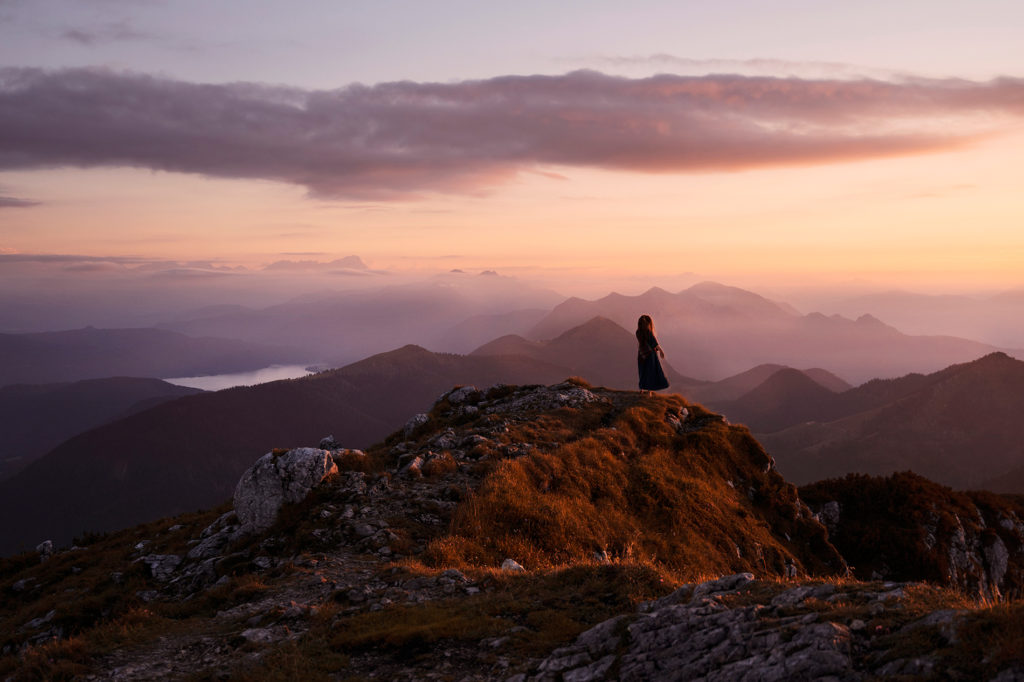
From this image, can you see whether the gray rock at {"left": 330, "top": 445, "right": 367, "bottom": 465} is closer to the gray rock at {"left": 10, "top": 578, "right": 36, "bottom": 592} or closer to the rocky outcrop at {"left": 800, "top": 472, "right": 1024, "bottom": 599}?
the gray rock at {"left": 10, "top": 578, "right": 36, "bottom": 592}

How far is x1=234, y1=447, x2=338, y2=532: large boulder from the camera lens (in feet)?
61.9

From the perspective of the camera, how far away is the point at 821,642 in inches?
278

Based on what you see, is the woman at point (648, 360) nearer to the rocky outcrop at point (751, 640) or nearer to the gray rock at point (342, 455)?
the gray rock at point (342, 455)

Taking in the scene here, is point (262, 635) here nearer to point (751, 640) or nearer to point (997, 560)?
point (751, 640)

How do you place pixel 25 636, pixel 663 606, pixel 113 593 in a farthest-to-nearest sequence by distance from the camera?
pixel 113 593 < pixel 25 636 < pixel 663 606

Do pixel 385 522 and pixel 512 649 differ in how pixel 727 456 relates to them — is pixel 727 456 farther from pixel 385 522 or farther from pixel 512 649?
pixel 512 649

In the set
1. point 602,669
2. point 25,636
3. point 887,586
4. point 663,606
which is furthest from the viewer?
point 25,636

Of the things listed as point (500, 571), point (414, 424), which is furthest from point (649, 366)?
point (500, 571)

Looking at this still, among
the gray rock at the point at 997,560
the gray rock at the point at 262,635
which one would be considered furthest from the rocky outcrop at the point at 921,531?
the gray rock at the point at 262,635

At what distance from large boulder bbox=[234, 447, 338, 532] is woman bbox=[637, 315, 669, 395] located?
1700cm

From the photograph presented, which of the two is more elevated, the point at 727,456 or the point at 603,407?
the point at 603,407

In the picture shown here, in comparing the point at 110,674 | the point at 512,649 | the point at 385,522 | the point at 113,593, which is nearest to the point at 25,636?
the point at 113,593

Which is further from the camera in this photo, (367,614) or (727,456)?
(727,456)

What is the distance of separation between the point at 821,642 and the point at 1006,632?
1881 millimetres
